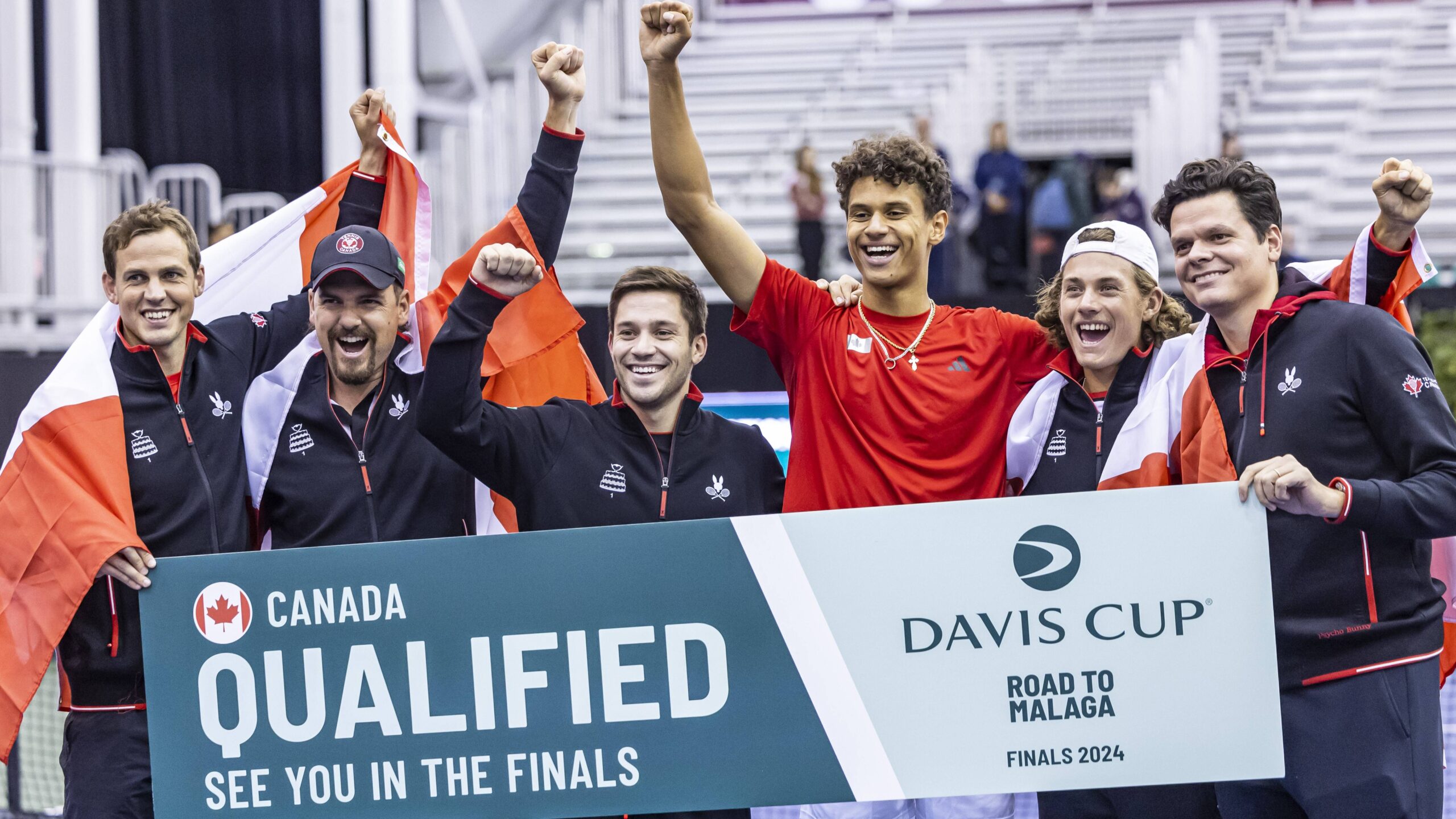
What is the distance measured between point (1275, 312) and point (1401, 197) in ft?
1.40

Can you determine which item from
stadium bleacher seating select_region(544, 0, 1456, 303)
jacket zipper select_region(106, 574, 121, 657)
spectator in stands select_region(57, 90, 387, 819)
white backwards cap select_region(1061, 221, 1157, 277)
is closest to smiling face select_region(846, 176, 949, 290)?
white backwards cap select_region(1061, 221, 1157, 277)

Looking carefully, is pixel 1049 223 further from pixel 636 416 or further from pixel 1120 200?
pixel 636 416

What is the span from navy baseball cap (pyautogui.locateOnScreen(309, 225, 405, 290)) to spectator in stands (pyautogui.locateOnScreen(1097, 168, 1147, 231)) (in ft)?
30.8

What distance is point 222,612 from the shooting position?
3498 mm

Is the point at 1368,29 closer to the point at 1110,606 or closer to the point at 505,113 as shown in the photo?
the point at 505,113

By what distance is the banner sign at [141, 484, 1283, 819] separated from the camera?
3.37 m

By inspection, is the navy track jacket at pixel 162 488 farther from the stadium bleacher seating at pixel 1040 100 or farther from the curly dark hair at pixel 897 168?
the stadium bleacher seating at pixel 1040 100

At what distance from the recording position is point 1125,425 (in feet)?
11.7

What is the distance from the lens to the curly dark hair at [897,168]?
3.81 meters

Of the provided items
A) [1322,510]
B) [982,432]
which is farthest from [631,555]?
[1322,510]

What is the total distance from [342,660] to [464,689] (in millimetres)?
301

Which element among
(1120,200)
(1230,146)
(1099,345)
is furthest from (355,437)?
(1230,146)

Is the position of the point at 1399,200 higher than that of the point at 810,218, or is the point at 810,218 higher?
the point at 810,218

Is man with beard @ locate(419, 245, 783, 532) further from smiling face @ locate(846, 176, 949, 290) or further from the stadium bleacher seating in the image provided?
the stadium bleacher seating
